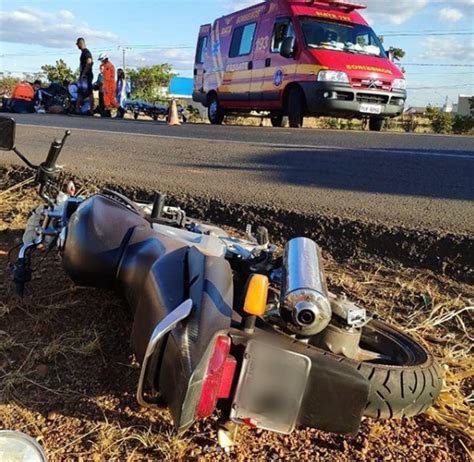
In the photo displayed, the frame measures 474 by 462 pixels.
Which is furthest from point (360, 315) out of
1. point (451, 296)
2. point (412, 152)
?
point (412, 152)

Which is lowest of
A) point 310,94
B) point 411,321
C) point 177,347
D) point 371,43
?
point 411,321

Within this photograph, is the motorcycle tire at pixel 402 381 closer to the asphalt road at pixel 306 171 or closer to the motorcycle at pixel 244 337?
the motorcycle at pixel 244 337

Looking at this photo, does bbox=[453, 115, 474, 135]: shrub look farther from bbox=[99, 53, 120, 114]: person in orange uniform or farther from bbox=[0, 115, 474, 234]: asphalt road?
bbox=[0, 115, 474, 234]: asphalt road

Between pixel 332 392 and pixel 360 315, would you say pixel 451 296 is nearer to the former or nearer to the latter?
pixel 360 315

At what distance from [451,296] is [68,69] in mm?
47079

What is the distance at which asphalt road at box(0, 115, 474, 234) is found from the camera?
4141mm

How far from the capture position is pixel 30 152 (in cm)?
712

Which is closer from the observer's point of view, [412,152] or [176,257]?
[176,257]

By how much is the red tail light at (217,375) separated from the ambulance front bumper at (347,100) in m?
10.5

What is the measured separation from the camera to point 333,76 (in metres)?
11.3

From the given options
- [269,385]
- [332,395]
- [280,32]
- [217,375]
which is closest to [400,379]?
[332,395]

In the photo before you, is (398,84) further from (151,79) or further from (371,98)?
(151,79)

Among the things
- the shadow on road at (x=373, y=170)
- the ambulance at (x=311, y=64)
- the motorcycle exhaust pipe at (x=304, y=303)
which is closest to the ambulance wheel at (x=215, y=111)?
the ambulance at (x=311, y=64)

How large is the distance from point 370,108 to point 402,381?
1082cm
